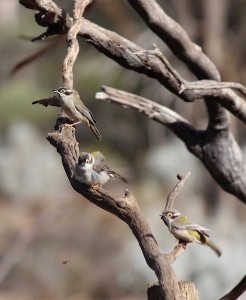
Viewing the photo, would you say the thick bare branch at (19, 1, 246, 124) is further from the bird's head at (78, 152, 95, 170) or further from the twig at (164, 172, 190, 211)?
the bird's head at (78, 152, 95, 170)

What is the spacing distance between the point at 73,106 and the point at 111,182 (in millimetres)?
16802

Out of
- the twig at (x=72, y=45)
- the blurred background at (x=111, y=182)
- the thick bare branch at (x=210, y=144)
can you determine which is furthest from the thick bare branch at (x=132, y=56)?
the blurred background at (x=111, y=182)

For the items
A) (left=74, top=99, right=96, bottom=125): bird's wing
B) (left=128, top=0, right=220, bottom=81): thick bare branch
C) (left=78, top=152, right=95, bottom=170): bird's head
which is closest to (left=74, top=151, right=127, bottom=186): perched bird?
(left=78, top=152, right=95, bottom=170): bird's head

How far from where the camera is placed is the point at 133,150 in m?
23.6

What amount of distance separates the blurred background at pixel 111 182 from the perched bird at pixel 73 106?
1023 mm

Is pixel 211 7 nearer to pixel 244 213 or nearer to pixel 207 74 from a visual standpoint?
pixel 244 213

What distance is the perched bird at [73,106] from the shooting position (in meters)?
3.47

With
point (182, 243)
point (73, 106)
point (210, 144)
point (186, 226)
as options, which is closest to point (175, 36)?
point (210, 144)

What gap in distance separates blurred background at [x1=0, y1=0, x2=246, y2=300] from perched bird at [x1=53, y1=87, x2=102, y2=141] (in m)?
1.02

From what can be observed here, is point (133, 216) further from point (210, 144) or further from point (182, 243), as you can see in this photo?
point (210, 144)

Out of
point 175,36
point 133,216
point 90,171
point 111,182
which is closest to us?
point 133,216

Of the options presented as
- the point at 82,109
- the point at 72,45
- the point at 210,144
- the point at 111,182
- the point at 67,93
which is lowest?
the point at 111,182

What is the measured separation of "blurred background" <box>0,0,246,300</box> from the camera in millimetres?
12953

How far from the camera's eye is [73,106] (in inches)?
141
